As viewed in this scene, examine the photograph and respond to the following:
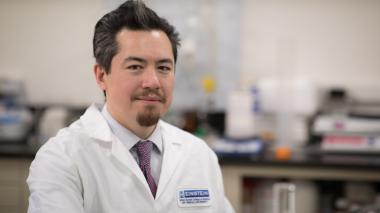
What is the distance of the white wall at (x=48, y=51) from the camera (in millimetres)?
3646

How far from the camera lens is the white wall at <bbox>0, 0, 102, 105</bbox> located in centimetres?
365

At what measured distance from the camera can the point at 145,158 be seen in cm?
169

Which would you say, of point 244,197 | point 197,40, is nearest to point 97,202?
point 244,197

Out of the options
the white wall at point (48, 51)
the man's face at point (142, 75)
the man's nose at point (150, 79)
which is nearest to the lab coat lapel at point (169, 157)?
the man's face at point (142, 75)

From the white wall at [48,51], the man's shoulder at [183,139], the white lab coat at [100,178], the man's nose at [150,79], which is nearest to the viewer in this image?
the white lab coat at [100,178]

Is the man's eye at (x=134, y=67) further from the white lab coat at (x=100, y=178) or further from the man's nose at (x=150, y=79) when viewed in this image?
the white lab coat at (x=100, y=178)

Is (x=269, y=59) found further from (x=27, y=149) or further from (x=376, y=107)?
(x=27, y=149)

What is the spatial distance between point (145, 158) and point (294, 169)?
1.41 m

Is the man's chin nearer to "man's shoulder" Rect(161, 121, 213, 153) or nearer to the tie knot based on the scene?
the tie knot

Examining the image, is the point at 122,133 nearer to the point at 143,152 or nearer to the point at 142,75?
the point at 143,152

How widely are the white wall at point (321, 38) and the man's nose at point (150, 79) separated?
77.3 inches

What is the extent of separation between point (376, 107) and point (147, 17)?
7.19 feet

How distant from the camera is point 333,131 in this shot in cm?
307

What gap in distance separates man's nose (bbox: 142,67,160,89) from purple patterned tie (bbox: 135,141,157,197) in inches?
7.8
